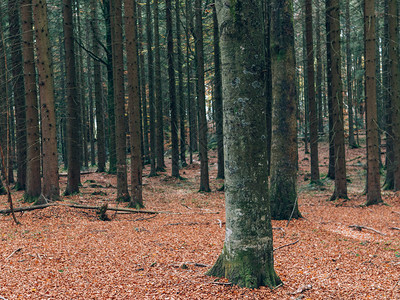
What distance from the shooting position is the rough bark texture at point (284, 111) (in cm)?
848

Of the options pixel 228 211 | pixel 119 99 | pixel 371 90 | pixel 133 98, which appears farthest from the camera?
pixel 119 99

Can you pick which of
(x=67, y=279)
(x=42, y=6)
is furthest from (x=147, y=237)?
(x=42, y=6)

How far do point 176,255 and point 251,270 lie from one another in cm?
214

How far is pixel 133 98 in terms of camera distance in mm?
10320

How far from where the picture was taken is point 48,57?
31.8 ft

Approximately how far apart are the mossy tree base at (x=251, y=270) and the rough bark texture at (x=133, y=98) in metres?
6.87

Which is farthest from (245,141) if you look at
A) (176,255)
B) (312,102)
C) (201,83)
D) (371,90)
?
(312,102)

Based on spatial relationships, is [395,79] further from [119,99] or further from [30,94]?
[30,94]

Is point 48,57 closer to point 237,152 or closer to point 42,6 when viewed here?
point 42,6

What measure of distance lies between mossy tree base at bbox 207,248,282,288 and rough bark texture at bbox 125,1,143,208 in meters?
6.87

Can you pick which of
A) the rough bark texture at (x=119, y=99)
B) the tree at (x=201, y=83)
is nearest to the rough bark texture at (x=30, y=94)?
the rough bark texture at (x=119, y=99)

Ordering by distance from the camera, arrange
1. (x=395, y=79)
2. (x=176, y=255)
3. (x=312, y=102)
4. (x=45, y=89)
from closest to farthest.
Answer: (x=176, y=255) → (x=45, y=89) → (x=395, y=79) → (x=312, y=102)

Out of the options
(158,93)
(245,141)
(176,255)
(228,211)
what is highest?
(158,93)

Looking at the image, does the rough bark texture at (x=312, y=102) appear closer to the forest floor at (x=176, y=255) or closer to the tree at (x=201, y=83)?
the forest floor at (x=176, y=255)
